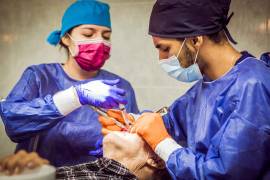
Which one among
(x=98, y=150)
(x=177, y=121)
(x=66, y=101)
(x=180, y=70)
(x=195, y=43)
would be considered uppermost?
(x=195, y=43)

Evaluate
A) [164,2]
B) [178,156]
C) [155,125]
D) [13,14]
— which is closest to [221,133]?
[178,156]

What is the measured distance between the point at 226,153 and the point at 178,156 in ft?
0.59

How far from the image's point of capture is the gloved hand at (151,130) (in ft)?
4.28

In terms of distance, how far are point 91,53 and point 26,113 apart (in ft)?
1.32

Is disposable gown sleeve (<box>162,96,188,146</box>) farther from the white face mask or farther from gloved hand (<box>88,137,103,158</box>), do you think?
gloved hand (<box>88,137,103,158</box>)

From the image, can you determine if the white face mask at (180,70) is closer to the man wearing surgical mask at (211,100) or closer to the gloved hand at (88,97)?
the man wearing surgical mask at (211,100)

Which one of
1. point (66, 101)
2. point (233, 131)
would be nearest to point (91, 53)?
point (66, 101)

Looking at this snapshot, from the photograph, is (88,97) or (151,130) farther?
(88,97)

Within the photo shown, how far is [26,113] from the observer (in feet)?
5.03

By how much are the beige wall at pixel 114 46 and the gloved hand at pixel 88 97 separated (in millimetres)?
209

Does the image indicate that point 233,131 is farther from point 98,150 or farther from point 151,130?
point 98,150

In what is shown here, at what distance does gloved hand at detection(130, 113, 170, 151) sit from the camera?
51.3 inches

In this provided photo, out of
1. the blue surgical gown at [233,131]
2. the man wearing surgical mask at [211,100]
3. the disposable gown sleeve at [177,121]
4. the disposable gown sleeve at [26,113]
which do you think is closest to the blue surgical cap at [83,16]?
the disposable gown sleeve at [26,113]

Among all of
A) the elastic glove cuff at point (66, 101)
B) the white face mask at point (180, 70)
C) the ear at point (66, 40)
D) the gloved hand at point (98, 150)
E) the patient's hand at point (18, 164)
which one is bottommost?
the gloved hand at point (98, 150)
